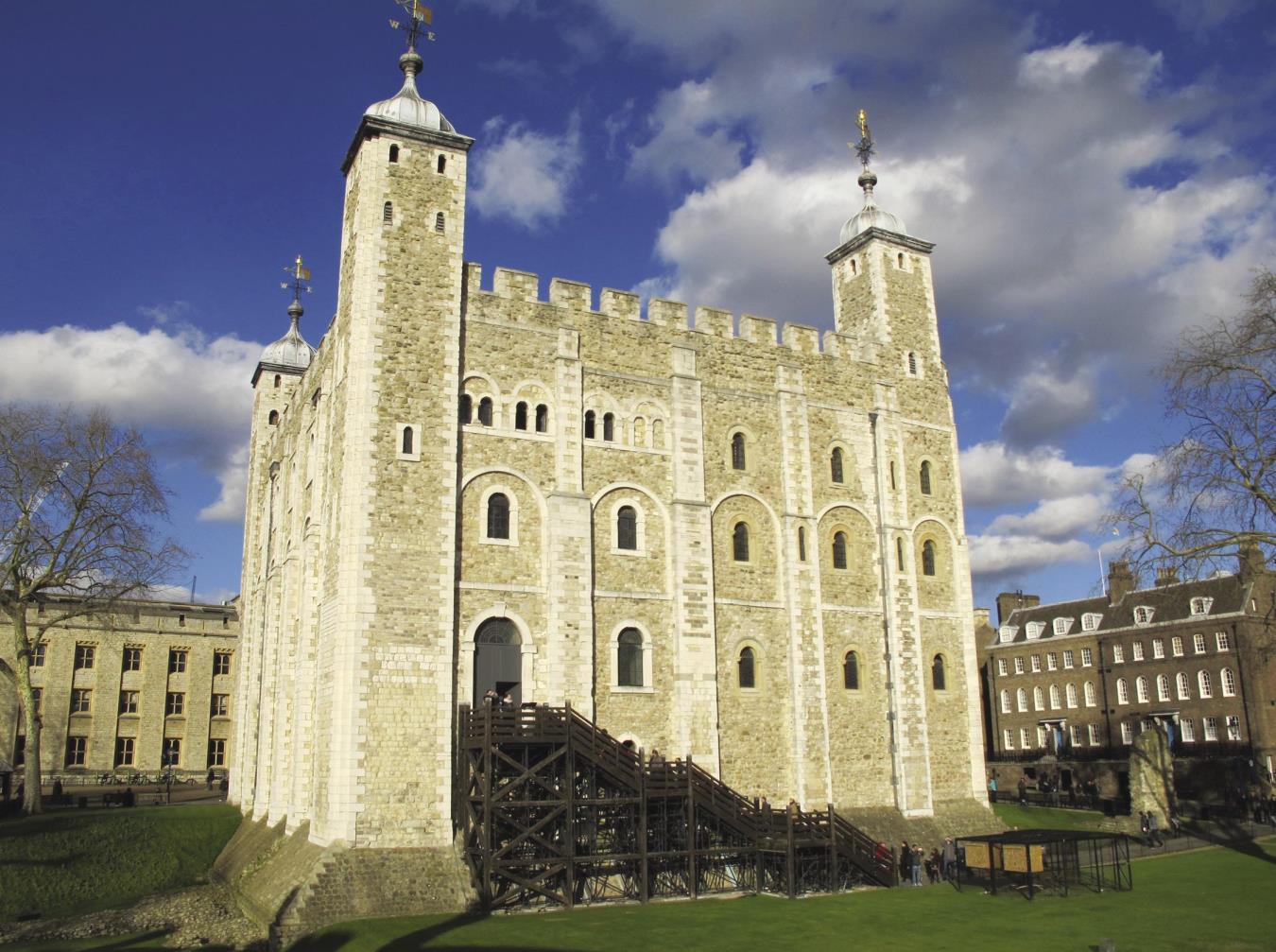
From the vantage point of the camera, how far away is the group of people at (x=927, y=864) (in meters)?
28.4

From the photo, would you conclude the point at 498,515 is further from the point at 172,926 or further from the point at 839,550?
the point at 172,926

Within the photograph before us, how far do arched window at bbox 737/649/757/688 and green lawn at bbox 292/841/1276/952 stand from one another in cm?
693

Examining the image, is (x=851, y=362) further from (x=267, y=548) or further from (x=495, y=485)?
(x=267, y=548)

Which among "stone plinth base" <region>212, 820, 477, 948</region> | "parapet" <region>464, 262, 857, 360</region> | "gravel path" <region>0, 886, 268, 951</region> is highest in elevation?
"parapet" <region>464, 262, 857, 360</region>

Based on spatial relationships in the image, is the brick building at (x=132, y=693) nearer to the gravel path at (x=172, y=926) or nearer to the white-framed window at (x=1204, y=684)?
the gravel path at (x=172, y=926)

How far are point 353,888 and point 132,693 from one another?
33.6 metres

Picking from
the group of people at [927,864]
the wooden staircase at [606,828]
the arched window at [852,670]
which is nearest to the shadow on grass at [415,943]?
the wooden staircase at [606,828]

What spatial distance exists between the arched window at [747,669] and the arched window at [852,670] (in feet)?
10.8

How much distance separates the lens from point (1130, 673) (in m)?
57.5

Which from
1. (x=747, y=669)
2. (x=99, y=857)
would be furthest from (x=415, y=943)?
(x=99, y=857)

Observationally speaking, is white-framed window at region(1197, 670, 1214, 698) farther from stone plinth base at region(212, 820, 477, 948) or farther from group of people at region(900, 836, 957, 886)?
stone plinth base at region(212, 820, 477, 948)

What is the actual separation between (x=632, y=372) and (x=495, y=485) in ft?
19.1

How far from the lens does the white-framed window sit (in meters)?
52.9

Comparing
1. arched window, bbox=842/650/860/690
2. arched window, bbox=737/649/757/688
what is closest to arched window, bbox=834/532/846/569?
arched window, bbox=842/650/860/690
